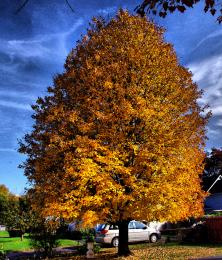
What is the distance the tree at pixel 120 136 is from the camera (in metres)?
18.1

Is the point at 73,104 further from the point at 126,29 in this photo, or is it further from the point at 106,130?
the point at 126,29

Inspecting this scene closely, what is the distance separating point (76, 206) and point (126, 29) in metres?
9.63

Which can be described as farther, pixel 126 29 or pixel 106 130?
pixel 126 29

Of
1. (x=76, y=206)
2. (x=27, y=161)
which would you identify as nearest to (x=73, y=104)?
(x=27, y=161)

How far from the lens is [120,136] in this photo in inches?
737

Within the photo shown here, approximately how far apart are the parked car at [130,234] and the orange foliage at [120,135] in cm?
850

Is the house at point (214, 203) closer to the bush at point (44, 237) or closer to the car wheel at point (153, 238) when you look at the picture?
the car wheel at point (153, 238)

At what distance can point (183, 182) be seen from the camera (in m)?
19.3

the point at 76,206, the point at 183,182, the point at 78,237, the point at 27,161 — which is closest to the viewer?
the point at 76,206

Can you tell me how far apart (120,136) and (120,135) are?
0.05 m

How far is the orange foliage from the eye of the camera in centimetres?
1814

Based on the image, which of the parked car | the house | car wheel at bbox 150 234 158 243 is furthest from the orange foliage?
the house

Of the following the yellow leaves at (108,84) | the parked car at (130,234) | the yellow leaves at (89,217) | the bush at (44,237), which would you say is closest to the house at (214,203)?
the parked car at (130,234)

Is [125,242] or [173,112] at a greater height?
[173,112]
